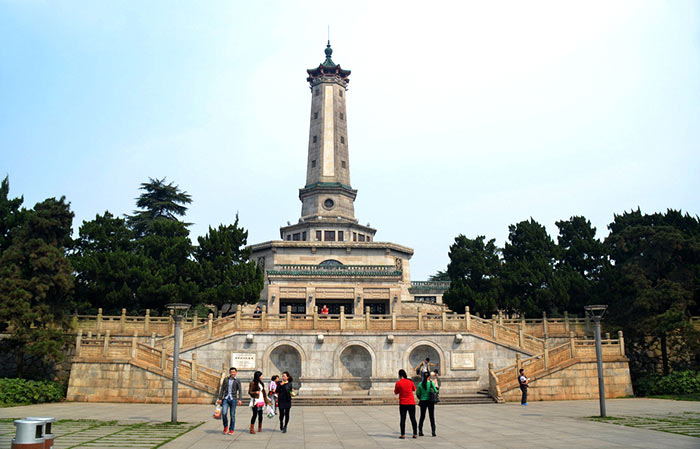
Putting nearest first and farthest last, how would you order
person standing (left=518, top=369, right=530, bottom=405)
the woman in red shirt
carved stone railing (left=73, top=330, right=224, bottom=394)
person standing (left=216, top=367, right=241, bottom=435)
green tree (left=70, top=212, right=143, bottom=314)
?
1. the woman in red shirt
2. person standing (left=216, top=367, right=241, bottom=435)
3. person standing (left=518, top=369, right=530, bottom=405)
4. carved stone railing (left=73, top=330, right=224, bottom=394)
5. green tree (left=70, top=212, right=143, bottom=314)

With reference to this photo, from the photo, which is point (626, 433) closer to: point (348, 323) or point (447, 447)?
point (447, 447)

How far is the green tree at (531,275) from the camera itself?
36.4 m

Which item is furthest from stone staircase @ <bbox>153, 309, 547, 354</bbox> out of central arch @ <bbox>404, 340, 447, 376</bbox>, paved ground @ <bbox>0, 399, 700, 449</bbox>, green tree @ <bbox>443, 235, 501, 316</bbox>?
green tree @ <bbox>443, 235, 501, 316</bbox>

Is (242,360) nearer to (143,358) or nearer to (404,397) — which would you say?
(143,358)

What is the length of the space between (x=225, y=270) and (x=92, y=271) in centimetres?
781

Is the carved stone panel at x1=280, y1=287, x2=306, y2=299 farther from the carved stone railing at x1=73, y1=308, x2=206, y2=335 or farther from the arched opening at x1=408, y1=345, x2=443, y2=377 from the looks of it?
the arched opening at x1=408, y1=345, x2=443, y2=377

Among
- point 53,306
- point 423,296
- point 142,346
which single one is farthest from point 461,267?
point 53,306

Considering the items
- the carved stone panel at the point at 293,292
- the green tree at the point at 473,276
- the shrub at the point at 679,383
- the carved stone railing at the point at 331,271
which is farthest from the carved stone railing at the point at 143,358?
the shrub at the point at 679,383

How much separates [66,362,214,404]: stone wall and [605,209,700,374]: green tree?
23051 millimetres

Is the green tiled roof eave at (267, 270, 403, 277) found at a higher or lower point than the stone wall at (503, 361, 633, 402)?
higher

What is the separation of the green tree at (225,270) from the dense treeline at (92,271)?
0.21 feet

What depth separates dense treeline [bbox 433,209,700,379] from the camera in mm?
29219

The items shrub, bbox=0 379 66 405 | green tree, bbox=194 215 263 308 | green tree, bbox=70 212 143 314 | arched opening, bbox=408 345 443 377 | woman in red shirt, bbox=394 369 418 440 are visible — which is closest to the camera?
woman in red shirt, bbox=394 369 418 440

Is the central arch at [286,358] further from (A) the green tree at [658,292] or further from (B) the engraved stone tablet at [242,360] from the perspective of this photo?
(A) the green tree at [658,292]
